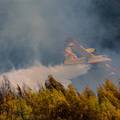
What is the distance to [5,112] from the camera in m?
34.0

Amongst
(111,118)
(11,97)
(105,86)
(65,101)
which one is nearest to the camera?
(111,118)

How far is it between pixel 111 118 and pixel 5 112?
9.32m

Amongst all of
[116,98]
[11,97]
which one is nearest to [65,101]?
[116,98]

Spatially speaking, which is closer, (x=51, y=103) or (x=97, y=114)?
(x=97, y=114)

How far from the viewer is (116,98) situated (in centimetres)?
3183

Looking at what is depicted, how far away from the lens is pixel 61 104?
31.2 m

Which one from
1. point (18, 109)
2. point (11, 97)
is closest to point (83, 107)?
point (18, 109)

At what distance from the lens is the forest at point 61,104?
97.6 ft

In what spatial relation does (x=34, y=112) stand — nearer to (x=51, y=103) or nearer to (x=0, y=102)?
(x=51, y=103)

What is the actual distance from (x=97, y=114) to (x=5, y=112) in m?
8.39

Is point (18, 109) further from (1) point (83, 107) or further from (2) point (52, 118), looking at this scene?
(1) point (83, 107)

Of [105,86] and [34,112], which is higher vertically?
[105,86]

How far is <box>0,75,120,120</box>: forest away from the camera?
29750 mm

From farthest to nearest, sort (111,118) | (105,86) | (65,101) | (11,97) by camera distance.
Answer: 1. (11,97)
2. (105,86)
3. (65,101)
4. (111,118)
